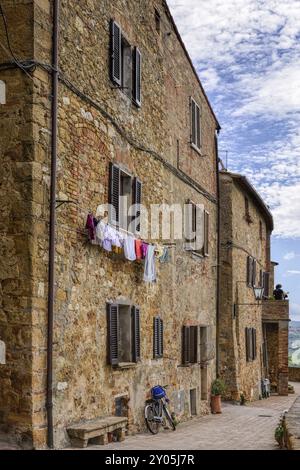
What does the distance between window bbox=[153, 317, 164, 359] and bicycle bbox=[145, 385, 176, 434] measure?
74cm

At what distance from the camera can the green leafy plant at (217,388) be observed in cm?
1869

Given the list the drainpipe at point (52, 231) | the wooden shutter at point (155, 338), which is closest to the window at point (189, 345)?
the wooden shutter at point (155, 338)

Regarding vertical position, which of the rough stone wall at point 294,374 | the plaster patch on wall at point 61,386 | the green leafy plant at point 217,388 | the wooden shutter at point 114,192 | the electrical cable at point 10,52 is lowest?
the rough stone wall at point 294,374

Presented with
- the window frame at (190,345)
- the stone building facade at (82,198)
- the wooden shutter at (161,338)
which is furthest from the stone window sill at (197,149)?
the wooden shutter at (161,338)

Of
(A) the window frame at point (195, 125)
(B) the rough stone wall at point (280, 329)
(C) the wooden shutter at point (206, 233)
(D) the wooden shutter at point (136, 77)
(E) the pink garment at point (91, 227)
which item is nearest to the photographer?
(E) the pink garment at point (91, 227)

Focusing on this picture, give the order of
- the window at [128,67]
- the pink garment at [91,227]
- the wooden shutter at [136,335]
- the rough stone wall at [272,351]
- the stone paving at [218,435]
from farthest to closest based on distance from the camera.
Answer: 1. the rough stone wall at [272,351]
2. the wooden shutter at [136,335]
3. the window at [128,67]
4. the stone paving at [218,435]
5. the pink garment at [91,227]

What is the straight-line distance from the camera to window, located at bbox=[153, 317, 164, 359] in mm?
13562

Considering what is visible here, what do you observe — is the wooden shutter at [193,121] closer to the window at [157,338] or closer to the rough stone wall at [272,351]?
the window at [157,338]

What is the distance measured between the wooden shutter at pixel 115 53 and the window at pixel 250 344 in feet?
44.6

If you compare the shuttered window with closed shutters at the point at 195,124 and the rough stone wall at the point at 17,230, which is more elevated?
the shuttered window with closed shutters at the point at 195,124

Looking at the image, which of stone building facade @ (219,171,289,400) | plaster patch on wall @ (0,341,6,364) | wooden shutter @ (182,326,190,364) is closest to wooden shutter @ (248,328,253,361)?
stone building facade @ (219,171,289,400)

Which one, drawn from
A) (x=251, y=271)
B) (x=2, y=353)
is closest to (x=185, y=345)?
(x=2, y=353)

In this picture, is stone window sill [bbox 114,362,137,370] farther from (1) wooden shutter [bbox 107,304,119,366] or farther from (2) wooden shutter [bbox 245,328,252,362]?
(2) wooden shutter [bbox 245,328,252,362]

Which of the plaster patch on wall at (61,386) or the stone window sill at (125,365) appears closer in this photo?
the plaster patch on wall at (61,386)
